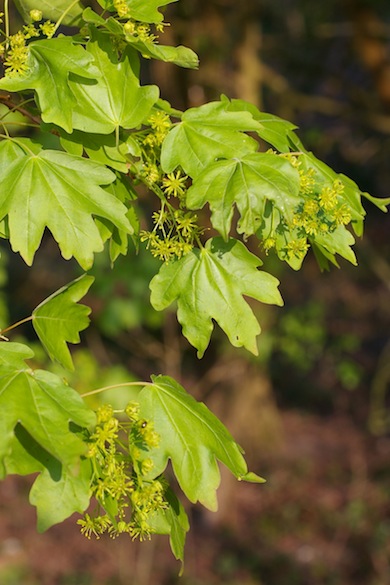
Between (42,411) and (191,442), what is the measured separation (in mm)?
364

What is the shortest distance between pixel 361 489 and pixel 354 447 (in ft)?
2.21

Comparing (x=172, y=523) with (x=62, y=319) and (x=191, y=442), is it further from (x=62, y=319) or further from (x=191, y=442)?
(x=62, y=319)

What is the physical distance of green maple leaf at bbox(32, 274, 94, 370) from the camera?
1.77m

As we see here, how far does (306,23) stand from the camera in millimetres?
7949

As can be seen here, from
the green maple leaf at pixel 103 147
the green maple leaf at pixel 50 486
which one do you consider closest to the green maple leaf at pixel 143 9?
the green maple leaf at pixel 103 147

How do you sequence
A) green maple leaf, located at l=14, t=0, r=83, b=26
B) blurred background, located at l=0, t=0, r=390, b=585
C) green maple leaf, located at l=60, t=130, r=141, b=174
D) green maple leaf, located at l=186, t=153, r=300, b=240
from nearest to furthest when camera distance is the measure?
green maple leaf, located at l=186, t=153, r=300, b=240, green maple leaf, located at l=60, t=130, r=141, b=174, green maple leaf, located at l=14, t=0, r=83, b=26, blurred background, located at l=0, t=0, r=390, b=585

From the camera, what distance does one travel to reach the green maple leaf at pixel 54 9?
6.18 ft

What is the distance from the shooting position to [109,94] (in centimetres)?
165

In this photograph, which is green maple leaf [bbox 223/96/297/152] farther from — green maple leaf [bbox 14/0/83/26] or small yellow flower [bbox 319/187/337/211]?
green maple leaf [bbox 14/0/83/26]

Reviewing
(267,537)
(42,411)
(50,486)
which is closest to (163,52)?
(42,411)

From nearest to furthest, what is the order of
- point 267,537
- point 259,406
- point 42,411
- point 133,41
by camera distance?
point 42,411 → point 133,41 → point 267,537 → point 259,406

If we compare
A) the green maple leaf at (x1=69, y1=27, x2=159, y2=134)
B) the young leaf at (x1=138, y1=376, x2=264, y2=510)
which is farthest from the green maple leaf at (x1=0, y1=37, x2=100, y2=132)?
the young leaf at (x1=138, y1=376, x2=264, y2=510)

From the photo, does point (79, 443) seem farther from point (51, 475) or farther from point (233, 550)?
point (233, 550)

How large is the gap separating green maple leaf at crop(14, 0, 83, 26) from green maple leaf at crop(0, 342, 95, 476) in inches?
33.1
